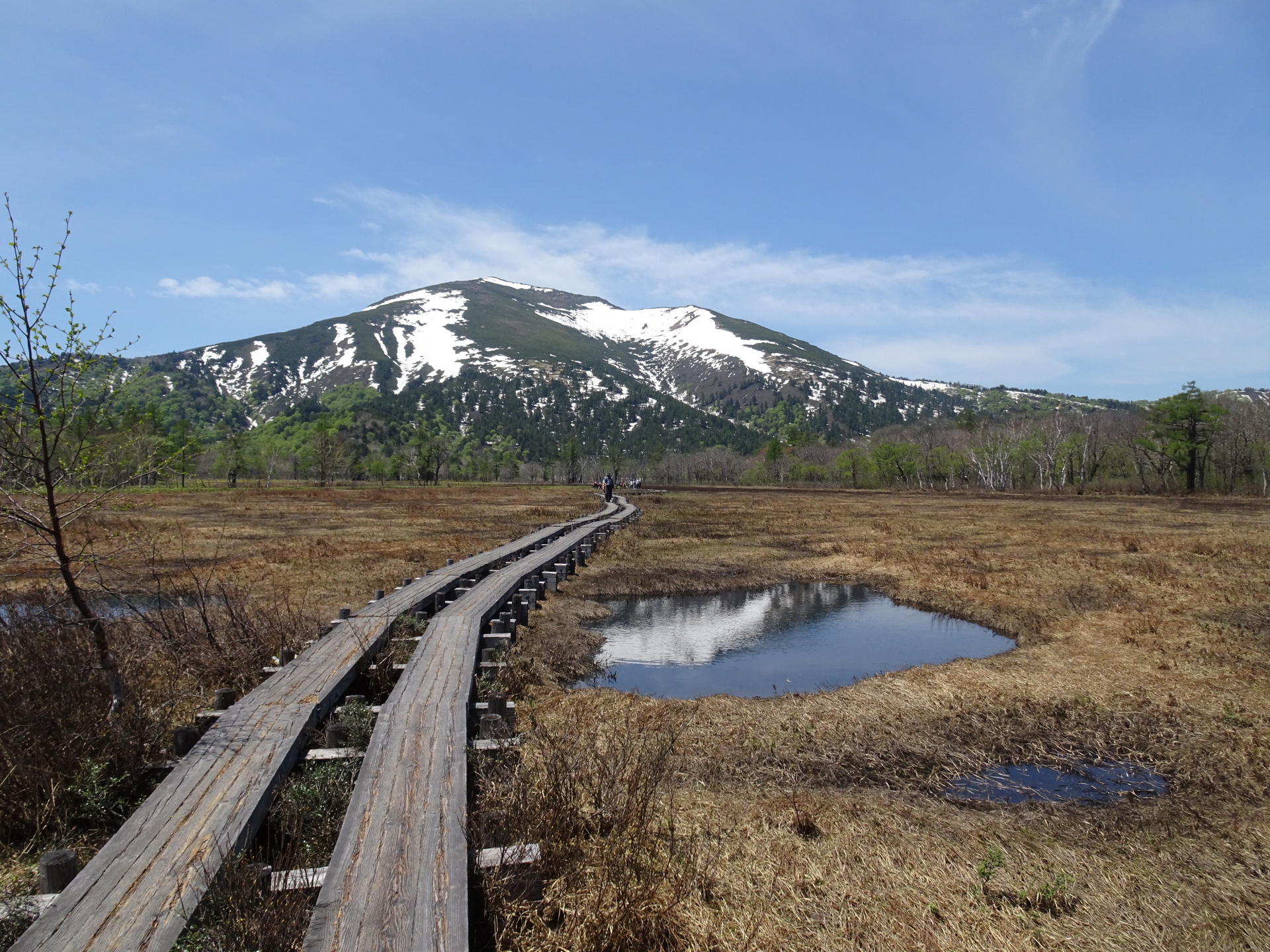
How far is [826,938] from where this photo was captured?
4.85m

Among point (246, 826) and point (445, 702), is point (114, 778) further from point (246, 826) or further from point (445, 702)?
point (445, 702)

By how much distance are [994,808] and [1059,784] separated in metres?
1.37

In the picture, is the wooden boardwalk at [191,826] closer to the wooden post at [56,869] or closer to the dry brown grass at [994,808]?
the wooden post at [56,869]

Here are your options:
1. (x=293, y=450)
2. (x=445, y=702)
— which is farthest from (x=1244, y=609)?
(x=293, y=450)

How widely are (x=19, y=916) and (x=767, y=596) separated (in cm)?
1920

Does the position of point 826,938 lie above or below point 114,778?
below

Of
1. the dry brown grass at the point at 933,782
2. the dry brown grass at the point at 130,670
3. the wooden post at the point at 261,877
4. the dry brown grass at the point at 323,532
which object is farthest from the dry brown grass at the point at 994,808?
the dry brown grass at the point at 323,532

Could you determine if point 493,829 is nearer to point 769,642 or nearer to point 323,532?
point 769,642

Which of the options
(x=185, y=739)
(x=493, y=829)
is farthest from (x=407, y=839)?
(x=185, y=739)

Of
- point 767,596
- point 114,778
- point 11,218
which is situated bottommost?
point 767,596

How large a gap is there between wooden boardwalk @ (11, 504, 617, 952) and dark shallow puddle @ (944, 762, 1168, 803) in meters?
6.91

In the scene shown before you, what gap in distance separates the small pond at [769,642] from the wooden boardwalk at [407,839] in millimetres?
5240

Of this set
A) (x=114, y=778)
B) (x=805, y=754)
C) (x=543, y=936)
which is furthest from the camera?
(x=805, y=754)

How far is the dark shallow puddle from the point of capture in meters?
7.58
